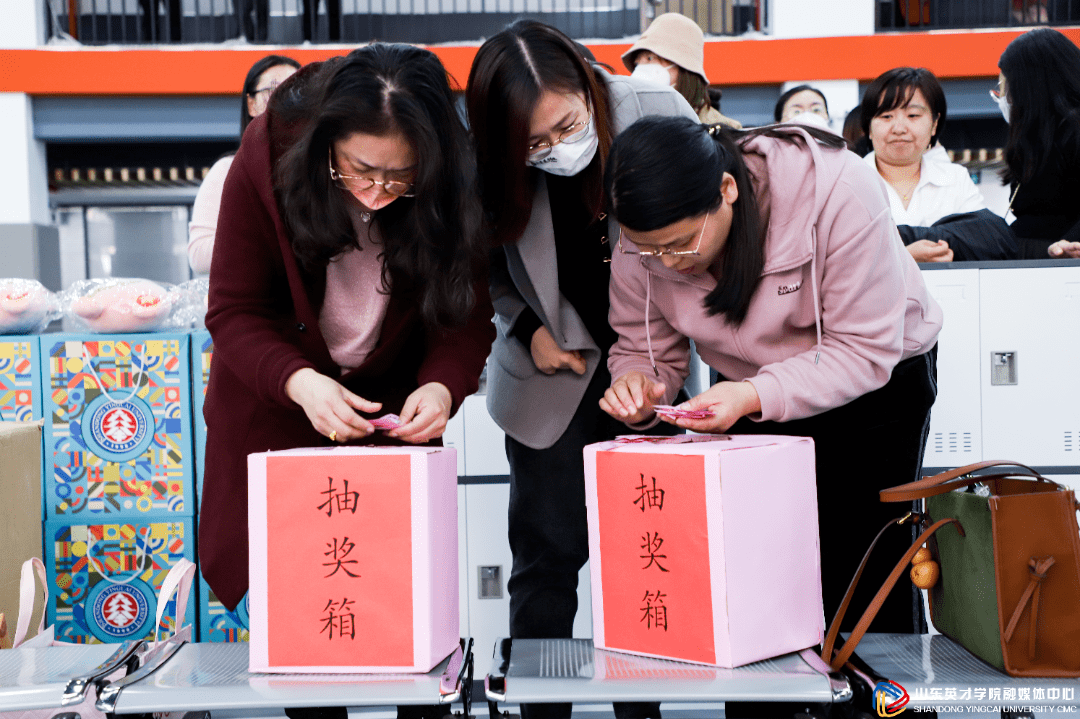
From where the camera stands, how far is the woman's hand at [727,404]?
3.44 ft

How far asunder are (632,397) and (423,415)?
271 mm

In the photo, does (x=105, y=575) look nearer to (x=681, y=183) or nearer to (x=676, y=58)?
(x=681, y=183)

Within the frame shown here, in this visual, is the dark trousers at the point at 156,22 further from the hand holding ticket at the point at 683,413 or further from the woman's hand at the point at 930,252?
the hand holding ticket at the point at 683,413

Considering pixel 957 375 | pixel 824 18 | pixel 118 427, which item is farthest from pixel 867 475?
pixel 824 18

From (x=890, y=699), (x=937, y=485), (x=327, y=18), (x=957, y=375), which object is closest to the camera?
(x=890, y=699)

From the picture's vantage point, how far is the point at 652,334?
1.23m

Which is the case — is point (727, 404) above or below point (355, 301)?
below

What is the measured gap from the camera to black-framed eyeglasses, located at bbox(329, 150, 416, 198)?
3.49ft

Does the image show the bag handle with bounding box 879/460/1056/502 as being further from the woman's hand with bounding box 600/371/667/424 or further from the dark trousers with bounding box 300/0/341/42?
the dark trousers with bounding box 300/0/341/42

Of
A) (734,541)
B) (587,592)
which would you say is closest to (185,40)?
(587,592)

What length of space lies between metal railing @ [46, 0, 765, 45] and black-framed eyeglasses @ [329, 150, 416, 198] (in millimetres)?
5413

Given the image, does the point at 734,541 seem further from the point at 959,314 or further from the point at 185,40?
the point at 185,40

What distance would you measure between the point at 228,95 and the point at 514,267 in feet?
16.4

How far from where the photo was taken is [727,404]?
1048 mm
